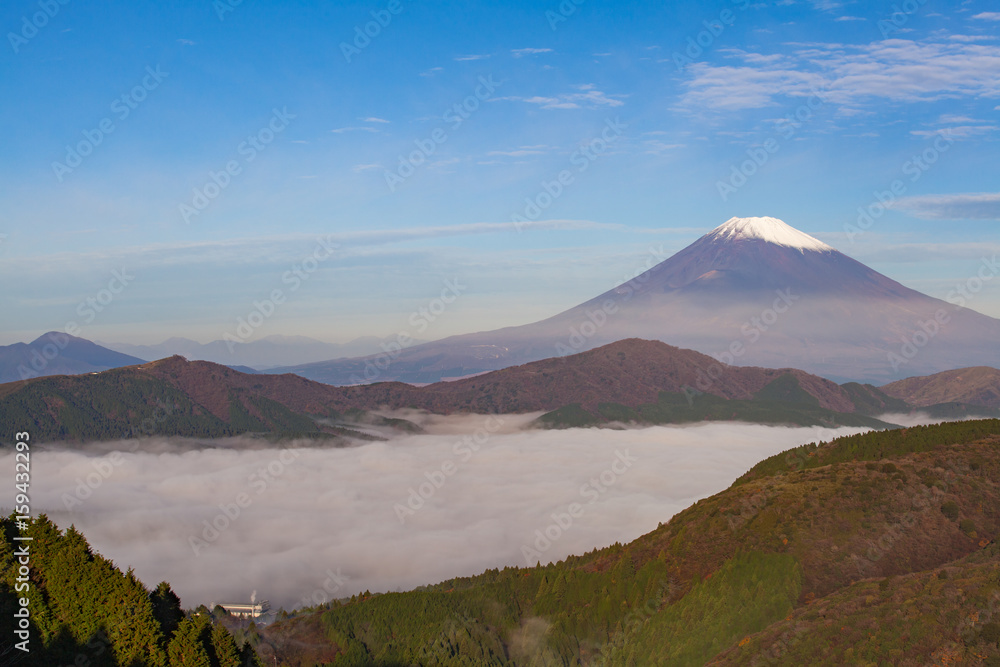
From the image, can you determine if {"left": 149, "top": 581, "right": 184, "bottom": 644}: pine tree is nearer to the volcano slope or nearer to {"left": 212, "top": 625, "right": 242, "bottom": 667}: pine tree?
{"left": 212, "top": 625, "right": 242, "bottom": 667}: pine tree

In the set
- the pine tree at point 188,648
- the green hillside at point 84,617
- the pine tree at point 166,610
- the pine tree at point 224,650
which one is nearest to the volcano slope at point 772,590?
the pine tree at point 224,650

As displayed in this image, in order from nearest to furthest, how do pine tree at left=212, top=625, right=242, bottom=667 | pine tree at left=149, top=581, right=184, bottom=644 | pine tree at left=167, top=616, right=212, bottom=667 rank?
1. pine tree at left=167, top=616, right=212, bottom=667
2. pine tree at left=212, top=625, right=242, bottom=667
3. pine tree at left=149, top=581, right=184, bottom=644

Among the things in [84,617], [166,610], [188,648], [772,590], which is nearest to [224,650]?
[188,648]

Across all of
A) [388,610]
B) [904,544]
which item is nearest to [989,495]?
[904,544]

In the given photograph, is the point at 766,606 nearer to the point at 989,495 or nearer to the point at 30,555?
the point at 989,495

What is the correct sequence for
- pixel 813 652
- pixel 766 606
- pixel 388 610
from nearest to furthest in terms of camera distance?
pixel 813 652
pixel 766 606
pixel 388 610

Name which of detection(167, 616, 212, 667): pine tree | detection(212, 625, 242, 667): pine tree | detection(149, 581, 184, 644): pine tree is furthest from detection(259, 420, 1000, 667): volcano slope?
detection(149, 581, 184, 644): pine tree

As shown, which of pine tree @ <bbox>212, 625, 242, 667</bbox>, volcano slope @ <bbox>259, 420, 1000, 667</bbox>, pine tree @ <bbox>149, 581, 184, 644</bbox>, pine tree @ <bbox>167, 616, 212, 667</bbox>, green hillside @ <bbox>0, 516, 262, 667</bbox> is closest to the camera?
pine tree @ <bbox>167, 616, 212, 667</bbox>

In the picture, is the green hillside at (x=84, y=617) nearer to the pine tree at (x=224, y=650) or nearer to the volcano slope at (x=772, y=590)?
the pine tree at (x=224, y=650)

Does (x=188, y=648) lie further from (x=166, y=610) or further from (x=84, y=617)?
(x=84, y=617)
